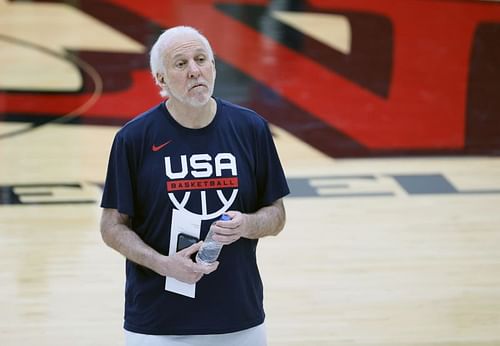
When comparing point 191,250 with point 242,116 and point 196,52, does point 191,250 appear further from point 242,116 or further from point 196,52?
point 196,52

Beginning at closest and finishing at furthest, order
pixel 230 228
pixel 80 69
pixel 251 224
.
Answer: pixel 230 228, pixel 251 224, pixel 80 69

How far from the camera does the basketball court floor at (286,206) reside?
4.73 metres

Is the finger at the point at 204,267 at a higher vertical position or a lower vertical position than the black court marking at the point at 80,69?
higher

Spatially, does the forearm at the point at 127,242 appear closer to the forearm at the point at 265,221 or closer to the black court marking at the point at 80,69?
the forearm at the point at 265,221

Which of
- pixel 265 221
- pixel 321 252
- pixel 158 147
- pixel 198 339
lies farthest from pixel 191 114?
pixel 321 252

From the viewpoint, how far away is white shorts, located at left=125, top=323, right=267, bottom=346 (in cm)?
261

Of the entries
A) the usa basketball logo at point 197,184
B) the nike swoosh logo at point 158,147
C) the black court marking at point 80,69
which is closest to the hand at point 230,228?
the usa basketball logo at point 197,184

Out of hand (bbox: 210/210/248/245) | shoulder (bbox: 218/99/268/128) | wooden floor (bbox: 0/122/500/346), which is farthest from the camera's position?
wooden floor (bbox: 0/122/500/346)

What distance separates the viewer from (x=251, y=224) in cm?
252

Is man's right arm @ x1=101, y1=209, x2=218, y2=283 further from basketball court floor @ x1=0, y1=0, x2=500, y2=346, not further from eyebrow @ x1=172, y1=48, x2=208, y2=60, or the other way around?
basketball court floor @ x1=0, y1=0, x2=500, y2=346

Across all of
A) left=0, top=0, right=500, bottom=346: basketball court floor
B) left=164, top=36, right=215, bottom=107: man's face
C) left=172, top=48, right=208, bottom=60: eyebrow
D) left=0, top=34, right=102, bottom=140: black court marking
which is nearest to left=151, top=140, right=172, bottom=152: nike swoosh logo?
left=164, top=36, right=215, bottom=107: man's face

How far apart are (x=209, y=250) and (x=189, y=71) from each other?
465mm

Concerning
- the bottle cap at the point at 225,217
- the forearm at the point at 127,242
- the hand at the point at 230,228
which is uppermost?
the bottle cap at the point at 225,217

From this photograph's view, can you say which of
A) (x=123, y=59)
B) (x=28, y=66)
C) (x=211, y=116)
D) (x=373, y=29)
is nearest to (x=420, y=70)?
(x=373, y=29)
